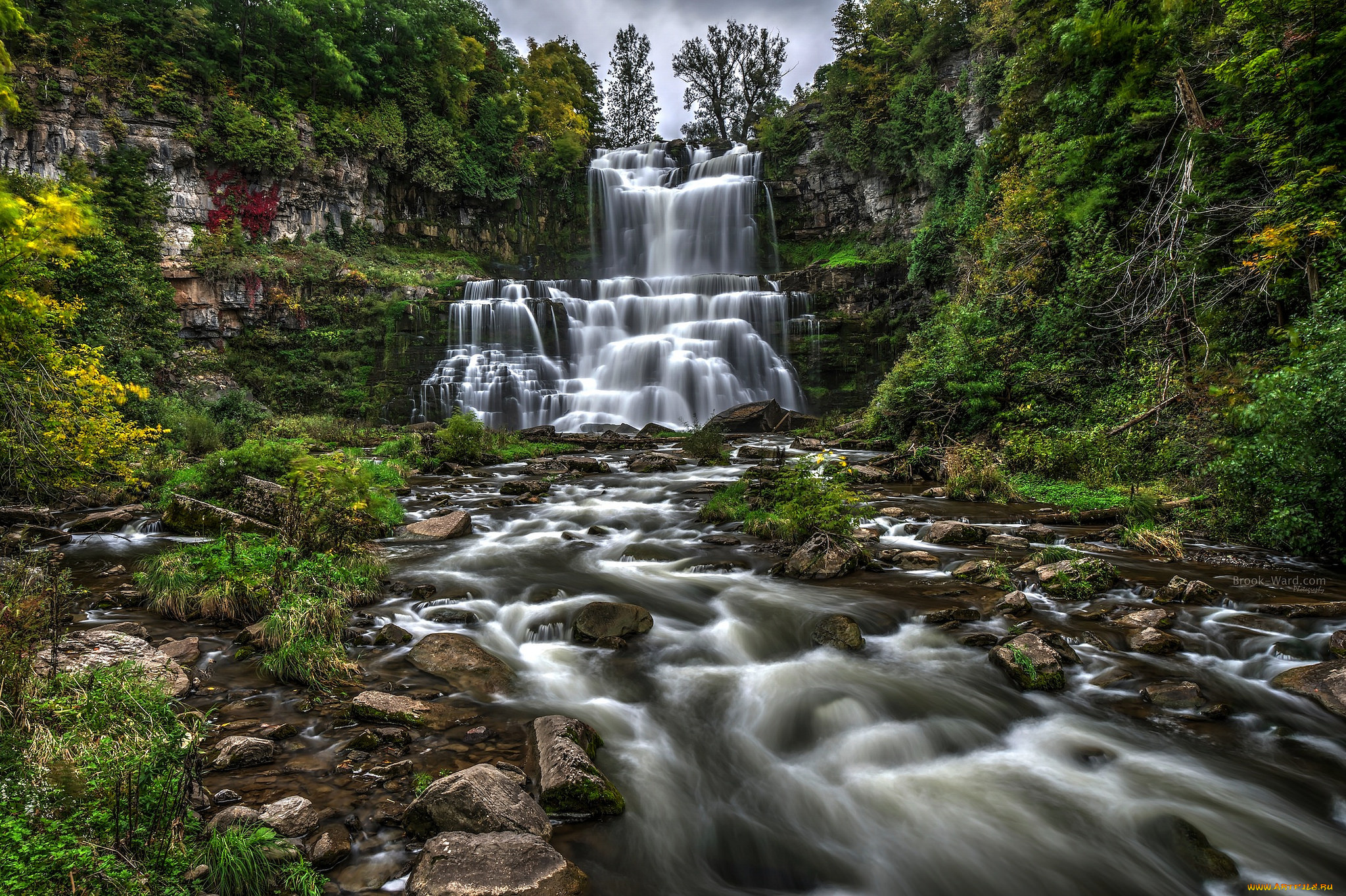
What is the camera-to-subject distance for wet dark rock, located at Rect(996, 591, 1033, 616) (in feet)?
17.5

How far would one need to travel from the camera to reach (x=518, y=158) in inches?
1398

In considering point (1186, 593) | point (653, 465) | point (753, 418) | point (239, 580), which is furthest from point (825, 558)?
point (753, 418)

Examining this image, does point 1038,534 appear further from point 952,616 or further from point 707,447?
point 707,447

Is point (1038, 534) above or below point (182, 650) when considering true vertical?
above

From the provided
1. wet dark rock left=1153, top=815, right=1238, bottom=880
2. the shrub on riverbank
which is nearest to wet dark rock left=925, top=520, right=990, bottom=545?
the shrub on riverbank

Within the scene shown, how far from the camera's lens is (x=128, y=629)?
4723 millimetres

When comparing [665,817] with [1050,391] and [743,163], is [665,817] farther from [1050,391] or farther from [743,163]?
[743,163]

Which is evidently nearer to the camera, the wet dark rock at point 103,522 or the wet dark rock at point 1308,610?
the wet dark rock at point 1308,610

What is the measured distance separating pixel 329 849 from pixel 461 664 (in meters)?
2.02

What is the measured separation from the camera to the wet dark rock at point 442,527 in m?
8.45

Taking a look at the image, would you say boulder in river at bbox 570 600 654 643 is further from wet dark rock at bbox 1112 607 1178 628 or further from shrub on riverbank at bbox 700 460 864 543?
wet dark rock at bbox 1112 607 1178 628

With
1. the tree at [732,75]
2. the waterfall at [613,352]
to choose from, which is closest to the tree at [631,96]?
the tree at [732,75]

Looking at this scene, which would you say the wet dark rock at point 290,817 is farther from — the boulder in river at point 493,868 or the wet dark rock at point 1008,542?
the wet dark rock at point 1008,542

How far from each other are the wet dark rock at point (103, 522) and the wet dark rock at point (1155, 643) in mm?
11884
